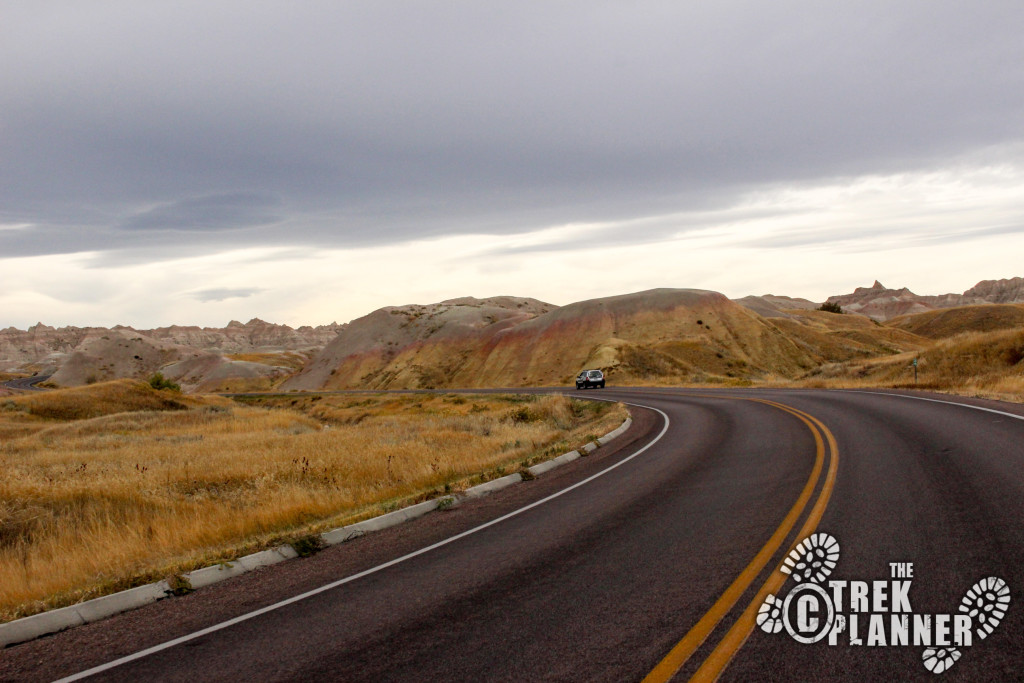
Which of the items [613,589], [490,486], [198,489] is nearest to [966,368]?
[490,486]

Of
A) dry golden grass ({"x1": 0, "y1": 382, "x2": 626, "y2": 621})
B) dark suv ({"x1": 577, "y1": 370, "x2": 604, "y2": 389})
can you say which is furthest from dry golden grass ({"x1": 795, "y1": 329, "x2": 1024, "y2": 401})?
dark suv ({"x1": 577, "y1": 370, "x2": 604, "y2": 389})

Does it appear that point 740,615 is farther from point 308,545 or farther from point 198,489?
point 198,489

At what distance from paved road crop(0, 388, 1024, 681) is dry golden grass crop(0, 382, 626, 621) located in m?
1.73

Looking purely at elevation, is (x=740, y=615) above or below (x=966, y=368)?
below

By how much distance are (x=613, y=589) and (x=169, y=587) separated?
4956 millimetres

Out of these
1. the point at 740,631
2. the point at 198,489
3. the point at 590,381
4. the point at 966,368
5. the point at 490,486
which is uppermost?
the point at 966,368

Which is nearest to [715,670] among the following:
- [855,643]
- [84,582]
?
[855,643]

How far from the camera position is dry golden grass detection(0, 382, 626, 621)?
905 cm

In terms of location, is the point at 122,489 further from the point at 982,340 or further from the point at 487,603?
the point at 982,340

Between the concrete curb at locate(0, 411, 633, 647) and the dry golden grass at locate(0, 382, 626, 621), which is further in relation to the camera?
the dry golden grass at locate(0, 382, 626, 621)

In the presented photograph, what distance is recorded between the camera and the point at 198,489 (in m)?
15.1

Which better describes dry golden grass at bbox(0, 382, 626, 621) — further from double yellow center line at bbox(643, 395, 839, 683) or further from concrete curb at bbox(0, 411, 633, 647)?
double yellow center line at bbox(643, 395, 839, 683)

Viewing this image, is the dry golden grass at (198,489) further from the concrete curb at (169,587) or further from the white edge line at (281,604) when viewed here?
the white edge line at (281,604)

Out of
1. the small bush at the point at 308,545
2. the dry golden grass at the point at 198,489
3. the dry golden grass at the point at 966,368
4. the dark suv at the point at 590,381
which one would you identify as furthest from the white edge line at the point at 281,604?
the dark suv at the point at 590,381
